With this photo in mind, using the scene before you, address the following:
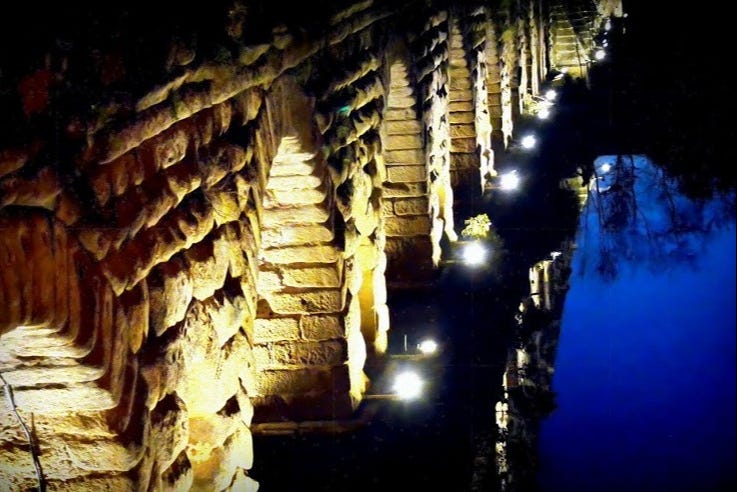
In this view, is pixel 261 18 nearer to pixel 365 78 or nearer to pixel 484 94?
pixel 365 78

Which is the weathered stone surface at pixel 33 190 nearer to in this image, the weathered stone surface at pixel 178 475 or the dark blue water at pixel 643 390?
the weathered stone surface at pixel 178 475

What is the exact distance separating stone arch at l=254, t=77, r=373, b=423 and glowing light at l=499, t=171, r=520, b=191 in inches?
223

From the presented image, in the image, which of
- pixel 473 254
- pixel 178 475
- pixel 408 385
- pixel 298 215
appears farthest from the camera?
pixel 473 254

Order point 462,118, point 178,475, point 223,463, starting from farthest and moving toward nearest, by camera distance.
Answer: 1. point 462,118
2. point 223,463
3. point 178,475

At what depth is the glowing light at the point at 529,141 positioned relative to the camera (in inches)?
463

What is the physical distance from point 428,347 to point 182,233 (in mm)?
3540

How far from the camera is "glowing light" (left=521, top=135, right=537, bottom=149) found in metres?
11.8

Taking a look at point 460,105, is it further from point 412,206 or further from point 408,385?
point 408,385

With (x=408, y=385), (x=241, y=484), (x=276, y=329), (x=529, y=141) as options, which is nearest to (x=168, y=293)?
(x=241, y=484)

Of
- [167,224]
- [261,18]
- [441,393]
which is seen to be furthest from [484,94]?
[167,224]

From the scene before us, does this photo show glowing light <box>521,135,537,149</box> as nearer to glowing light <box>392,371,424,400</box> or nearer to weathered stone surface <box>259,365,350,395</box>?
glowing light <box>392,371,424,400</box>

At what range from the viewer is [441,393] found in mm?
4844

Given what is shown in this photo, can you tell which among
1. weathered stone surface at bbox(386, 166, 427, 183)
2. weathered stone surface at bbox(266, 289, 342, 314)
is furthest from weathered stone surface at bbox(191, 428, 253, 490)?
weathered stone surface at bbox(386, 166, 427, 183)

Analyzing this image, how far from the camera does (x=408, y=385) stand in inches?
191
